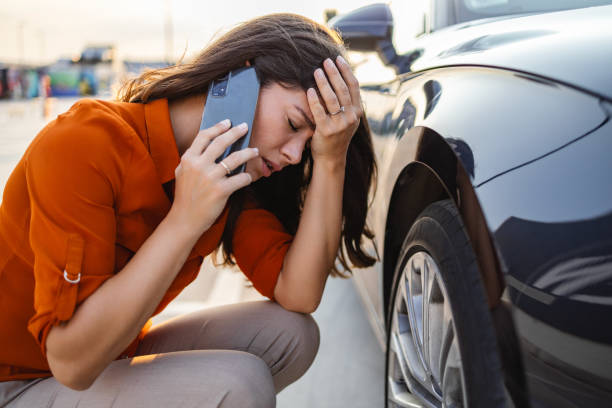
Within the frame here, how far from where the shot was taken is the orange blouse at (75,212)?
1145 mm

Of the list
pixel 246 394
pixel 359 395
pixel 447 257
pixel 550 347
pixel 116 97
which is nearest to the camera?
pixel 550 347

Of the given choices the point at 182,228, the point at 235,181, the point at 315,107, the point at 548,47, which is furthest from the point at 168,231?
the point at 548,47

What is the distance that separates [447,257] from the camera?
44.3 inches

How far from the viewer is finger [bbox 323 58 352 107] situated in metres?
1.36

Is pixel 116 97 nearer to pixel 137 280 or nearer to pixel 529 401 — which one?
pixel 137 280

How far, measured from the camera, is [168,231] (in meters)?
1.21

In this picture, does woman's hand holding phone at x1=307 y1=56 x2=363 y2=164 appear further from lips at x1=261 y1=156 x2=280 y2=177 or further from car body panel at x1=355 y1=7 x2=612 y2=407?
car body panel at x1=355 y1=7 x2=612 y2=407

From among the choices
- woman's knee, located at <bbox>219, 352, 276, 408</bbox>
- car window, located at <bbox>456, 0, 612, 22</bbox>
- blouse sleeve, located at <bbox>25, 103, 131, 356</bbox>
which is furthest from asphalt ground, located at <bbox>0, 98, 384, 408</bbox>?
car window, located at <bbox>456, 0, 612, 22</bbox>

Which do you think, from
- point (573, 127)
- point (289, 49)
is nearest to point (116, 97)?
point (289, 49)

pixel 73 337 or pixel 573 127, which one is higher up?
pixel 573 127

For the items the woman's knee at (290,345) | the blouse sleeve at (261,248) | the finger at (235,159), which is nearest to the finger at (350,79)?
the finger at (235,159)

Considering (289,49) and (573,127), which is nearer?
(573,127)

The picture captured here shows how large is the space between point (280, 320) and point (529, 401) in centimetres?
92

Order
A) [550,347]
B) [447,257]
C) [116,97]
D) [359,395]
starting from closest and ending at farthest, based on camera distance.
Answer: [550,347], [447,257], [116,97], [359,395]
